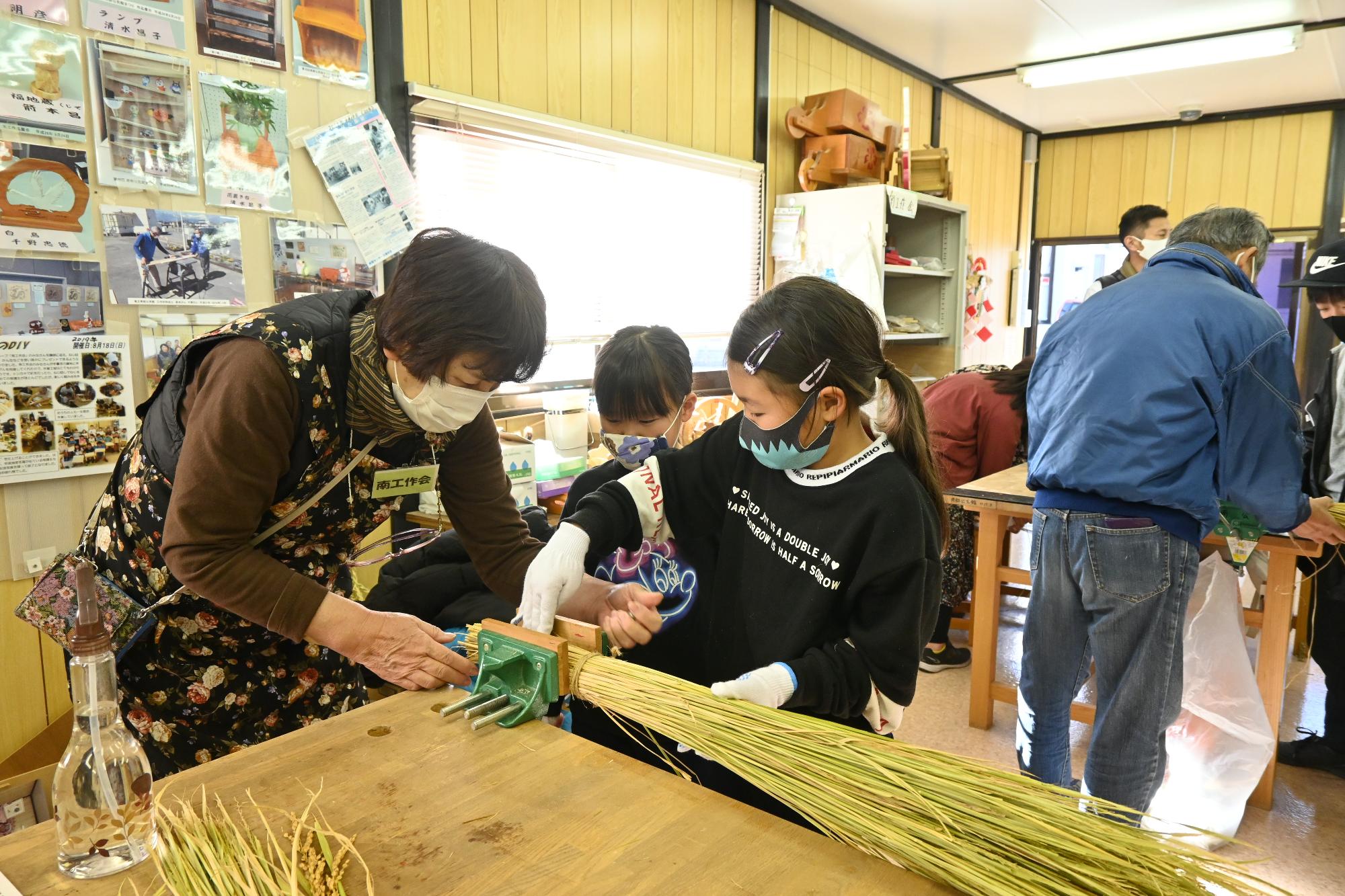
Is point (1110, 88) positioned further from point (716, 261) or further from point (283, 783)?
point (283, 783)

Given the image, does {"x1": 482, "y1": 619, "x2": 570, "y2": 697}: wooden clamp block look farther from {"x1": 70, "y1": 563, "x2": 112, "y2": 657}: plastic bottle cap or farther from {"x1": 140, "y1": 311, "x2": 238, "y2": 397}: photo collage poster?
{"x1": 140, "y1": 311, "x2": 238, "y2": 397}: photo collage poster

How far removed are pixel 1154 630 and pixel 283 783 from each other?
181cm

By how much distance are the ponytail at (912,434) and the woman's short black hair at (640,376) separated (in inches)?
25.9

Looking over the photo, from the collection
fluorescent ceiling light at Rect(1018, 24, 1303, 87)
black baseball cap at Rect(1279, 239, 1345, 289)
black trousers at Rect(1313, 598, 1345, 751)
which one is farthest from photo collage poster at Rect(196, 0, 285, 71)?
fluorescent ceiling light at Rect(1018, 24, 1303, 87)

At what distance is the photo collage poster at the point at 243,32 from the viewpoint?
2160 millimetres

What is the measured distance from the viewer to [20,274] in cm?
189

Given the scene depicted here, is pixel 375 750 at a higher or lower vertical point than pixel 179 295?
lower

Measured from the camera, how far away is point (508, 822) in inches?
34.8

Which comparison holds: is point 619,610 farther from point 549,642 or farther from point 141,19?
point 141,19

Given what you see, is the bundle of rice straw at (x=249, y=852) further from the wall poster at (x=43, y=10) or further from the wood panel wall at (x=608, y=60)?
the wood panel wall at (x=608, y=60)

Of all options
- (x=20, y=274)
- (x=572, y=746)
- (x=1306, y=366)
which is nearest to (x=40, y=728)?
(x=20, y=274)

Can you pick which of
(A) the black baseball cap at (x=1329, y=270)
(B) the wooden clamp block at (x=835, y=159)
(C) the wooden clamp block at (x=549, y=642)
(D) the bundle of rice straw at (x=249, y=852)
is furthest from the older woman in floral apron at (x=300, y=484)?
(B) the wooden clamp block at (x=835, y=159)

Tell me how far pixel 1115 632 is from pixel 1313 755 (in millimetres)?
1382

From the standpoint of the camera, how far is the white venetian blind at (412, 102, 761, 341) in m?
2.87
